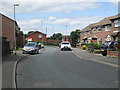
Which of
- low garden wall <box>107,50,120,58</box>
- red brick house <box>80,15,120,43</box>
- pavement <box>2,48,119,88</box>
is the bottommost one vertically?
pavement <box>2,48,119,88</box>

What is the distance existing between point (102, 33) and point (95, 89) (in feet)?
127

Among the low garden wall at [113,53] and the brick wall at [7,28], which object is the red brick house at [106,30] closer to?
the low garden wall at [113,53]

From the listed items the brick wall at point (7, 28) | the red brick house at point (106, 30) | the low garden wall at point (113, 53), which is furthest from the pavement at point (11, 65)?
the brick wall at point (7, 28)

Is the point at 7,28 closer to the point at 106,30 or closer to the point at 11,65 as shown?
the point at 106,30

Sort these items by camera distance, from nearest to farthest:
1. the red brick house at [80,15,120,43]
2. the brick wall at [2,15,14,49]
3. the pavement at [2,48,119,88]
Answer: the pavement at [2,48,119,88]
the red brick house at [80,15,120,43]
the brick wall at [2,15,14,49]

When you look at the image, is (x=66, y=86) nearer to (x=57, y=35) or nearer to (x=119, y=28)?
(x=119, y=28)

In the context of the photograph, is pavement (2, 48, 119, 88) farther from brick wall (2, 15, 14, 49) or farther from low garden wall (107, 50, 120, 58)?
brick wall (2, 15, 14, 49)

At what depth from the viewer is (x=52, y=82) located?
908 cm

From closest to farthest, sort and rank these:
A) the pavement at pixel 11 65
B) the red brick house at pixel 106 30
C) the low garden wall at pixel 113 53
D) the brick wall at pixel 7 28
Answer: the pavement at pixel 11 65 < the low garden wall at pixel 113 53 < the red brick house at pixel 106 30 < the brick wall at pixel 7 28

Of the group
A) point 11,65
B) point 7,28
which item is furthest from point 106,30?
point 11,65

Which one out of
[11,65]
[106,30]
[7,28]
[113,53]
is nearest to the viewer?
[11,65]

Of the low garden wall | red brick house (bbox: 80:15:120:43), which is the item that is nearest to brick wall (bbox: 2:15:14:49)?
red brick house (bbox: 80:15:120:43)

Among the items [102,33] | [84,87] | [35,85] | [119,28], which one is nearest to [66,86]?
[84,87]

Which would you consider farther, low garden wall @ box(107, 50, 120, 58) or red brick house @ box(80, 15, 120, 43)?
red brick house @ box(80, 15, 120, 43)
